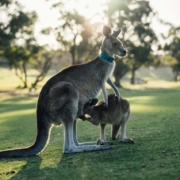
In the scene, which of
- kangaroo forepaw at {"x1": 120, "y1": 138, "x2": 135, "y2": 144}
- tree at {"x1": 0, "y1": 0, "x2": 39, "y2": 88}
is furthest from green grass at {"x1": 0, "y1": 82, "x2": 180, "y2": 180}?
tree at {"x1": 0, "y1": 0, "x2": 39, "y2": 88}

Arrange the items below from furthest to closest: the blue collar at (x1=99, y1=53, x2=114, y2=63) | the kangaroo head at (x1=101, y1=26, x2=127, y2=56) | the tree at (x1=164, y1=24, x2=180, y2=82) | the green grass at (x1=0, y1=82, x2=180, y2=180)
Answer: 1. the tree at (x1=164, y1=24, x2=180, y2=82)
2. the blue collar at (x1=99, y1=53, x2=114, y2=63)
3. the kangaroo head at (x1=101, y1=26, x2=127, y2=56)
4. the green grass at (x1=0, y1=82, x2=180, y2=180)

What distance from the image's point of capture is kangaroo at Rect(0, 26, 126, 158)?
678cm

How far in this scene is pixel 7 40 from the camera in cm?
4294

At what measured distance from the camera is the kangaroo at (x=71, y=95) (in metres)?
6.78

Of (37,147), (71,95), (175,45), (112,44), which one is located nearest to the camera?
(71,95)

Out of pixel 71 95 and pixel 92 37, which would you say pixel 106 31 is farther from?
pixel 92 37

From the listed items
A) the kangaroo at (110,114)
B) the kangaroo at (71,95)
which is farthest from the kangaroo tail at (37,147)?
the kangaroo at (110,114)

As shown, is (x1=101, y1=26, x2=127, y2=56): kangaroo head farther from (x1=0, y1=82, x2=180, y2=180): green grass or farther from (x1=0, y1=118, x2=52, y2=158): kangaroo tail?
(x1=0, y1=118, x2=52, y2=158): kangaroo tail

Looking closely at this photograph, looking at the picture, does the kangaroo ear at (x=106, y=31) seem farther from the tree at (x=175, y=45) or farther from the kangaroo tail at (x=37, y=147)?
the tree at (x=175, y=45)

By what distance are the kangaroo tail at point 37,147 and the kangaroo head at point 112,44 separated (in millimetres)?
1971

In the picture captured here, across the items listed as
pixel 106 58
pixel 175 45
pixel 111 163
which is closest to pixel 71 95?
pixel 106 58

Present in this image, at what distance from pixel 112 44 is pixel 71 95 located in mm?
1486

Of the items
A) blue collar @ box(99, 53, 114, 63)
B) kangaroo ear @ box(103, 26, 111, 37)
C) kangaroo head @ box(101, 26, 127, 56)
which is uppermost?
kangaroo ear @ box(103, 26, 111, 37)

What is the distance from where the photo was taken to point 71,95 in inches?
271
